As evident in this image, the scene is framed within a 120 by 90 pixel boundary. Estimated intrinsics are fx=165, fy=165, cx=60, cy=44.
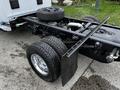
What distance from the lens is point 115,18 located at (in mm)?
6609

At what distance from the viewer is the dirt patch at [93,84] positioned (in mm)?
3281

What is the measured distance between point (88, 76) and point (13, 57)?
2014 millimetres

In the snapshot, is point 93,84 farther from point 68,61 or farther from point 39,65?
point 39,65

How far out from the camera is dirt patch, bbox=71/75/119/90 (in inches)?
129

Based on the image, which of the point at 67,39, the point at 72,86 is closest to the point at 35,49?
the point at 67,39

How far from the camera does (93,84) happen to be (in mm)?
3361

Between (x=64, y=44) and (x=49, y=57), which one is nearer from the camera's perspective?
(x=49, y=57)

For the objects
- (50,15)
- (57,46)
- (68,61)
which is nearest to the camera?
(68,61)

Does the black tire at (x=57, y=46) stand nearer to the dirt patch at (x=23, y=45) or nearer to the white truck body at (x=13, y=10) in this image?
the dirt patch at (x=23, y=45)

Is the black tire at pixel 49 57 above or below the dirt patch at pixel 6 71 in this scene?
above

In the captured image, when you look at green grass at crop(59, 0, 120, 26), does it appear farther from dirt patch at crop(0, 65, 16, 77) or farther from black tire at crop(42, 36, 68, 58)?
dirt patch at crop(0, 65, 16, 77)

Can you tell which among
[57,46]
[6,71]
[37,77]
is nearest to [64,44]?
[57,46]

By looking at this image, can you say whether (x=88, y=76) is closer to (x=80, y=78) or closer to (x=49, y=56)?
(x=80, y=78)

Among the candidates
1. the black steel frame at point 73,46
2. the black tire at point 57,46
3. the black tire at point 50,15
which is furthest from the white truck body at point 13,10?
the black tire at point 57,46
